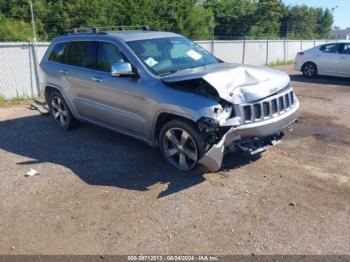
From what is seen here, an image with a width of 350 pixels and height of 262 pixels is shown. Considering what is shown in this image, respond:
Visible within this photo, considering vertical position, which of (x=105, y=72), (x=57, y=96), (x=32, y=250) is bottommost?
(x=32, y=250)

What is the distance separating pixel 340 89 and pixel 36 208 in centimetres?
1039

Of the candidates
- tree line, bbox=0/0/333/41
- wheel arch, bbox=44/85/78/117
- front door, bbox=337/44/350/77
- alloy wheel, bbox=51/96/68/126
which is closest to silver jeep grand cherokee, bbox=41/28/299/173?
wheel arch, bbox=44/85/78/117

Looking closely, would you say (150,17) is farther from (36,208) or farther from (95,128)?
(36,208)

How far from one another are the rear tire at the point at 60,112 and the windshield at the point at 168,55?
223 centimetres

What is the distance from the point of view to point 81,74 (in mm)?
6371

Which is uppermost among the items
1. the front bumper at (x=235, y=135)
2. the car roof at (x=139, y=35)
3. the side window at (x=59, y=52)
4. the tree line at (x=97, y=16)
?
the tree line at (x=97, y=16)

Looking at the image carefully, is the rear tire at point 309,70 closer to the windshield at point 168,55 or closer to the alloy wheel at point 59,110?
the windshield at point 168,55

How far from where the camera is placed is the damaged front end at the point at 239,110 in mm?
4457

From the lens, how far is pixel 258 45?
19.9 m

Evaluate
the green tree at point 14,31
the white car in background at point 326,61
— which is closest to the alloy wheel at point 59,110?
the white car in background at point 326,61

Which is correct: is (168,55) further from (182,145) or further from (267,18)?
(267,18)

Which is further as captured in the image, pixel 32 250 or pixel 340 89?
pixel 340 89

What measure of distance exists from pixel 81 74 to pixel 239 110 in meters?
3.06

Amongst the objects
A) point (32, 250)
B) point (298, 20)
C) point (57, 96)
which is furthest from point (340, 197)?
point (298, 20)
